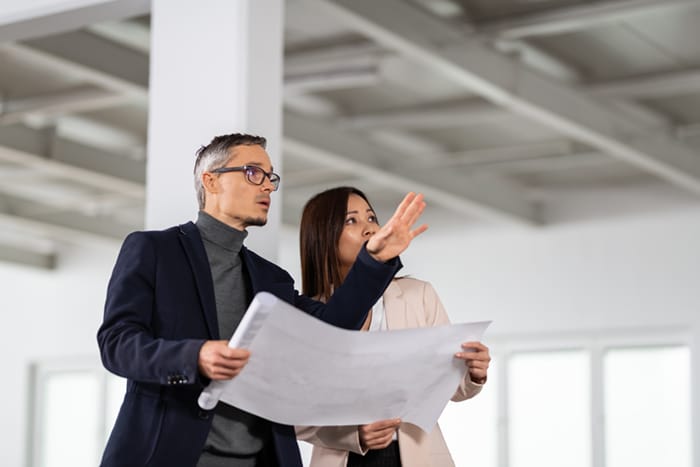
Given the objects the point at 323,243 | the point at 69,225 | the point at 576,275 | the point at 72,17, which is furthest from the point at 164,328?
the point at 69,225

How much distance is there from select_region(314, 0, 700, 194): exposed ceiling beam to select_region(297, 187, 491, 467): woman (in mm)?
2076

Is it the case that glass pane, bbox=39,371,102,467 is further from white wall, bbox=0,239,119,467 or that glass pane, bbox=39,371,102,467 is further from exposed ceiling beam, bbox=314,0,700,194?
exposed ceiling beam, bbox=314,0,700,194

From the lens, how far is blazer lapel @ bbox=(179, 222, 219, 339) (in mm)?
2012

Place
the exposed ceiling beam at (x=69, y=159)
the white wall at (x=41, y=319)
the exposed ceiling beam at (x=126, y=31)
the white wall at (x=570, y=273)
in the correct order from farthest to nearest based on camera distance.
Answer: the white wall at (x=41, y=319) → the white wall at (x=570, y=273) → the exposed ceiling beam at (x=69, y=159) → the exposed ceiling beam at (x=126, y=31)

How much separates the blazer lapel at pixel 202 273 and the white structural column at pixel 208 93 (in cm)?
68

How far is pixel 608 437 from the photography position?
315 inches

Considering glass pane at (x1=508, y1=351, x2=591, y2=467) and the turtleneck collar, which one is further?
glass pane at (x1=508, y1=351, x2=591, y2=467)

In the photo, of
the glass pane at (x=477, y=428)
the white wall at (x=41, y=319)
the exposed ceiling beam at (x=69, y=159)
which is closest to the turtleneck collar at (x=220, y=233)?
the exposed ceiling beam at (x=69, y=159)

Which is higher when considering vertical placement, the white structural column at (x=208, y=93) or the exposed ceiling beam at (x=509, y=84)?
the exposed ceiling beam at (x=509, y=84)

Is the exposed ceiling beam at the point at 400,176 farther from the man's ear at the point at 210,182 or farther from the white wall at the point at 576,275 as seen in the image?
the man's ear at the point at 210,182

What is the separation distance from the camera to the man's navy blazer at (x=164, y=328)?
1.87 metres

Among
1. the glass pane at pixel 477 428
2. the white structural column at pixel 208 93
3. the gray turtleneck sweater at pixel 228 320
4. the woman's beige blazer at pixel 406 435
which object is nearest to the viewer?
the gray turtleneck sweater at pixel 228 320

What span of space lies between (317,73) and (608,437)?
3.80 metres

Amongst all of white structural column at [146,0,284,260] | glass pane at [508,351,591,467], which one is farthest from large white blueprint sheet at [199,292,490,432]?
glass pane at [508,351,591,467]
